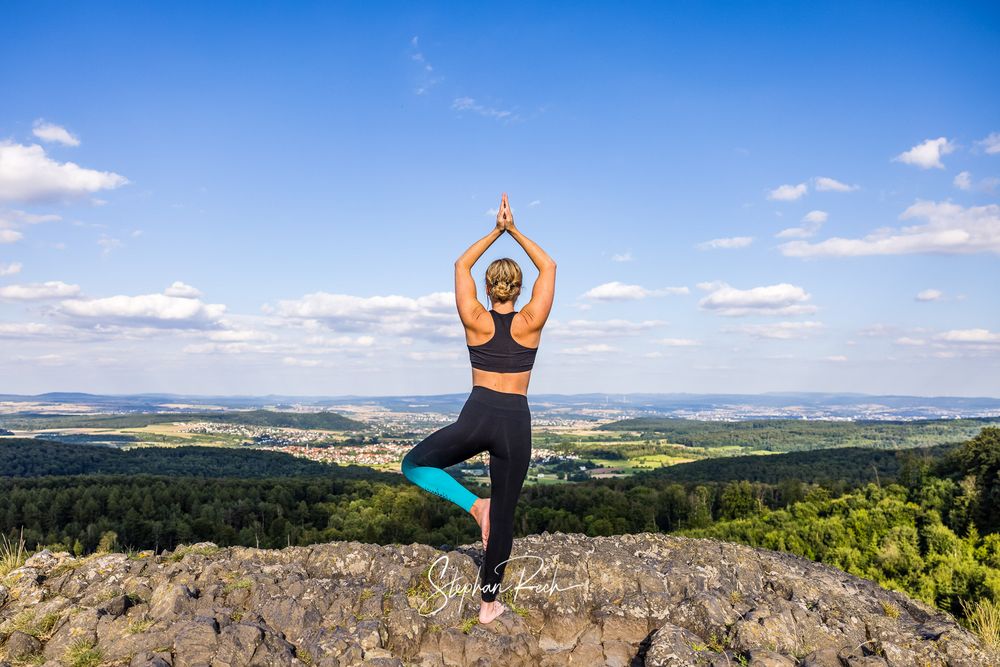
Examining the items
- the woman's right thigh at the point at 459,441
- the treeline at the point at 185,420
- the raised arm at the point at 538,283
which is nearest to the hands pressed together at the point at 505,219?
the raised arm at the point at 538,283

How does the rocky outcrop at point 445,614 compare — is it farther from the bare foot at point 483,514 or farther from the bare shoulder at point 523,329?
the bare shoulder at point 523,329

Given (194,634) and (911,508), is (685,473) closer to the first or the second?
(911,508)

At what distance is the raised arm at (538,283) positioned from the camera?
5230 millimetres

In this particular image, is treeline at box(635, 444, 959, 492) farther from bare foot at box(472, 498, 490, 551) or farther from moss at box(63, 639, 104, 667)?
moss at box(63, 639, 104, 667)

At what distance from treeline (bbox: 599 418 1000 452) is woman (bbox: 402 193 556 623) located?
130891 millimetres

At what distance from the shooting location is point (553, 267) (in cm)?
541

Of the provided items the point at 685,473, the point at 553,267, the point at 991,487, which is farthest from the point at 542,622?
the point at 685,473

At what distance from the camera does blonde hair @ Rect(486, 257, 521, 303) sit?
Result: 5.28 m

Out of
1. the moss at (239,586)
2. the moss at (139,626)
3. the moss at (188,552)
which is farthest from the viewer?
the moss at (188,552)

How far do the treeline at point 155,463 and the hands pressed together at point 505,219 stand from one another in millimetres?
72530

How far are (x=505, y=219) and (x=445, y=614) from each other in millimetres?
4012

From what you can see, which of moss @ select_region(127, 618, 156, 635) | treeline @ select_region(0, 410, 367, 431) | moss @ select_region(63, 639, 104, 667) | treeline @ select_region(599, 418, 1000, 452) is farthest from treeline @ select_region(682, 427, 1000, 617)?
treeline @ select_region(0, 410, 367, 431)

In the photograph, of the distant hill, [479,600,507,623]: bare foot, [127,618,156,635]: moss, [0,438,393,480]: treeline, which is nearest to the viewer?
[127,618,156,635]: moss

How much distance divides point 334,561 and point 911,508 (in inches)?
1636
